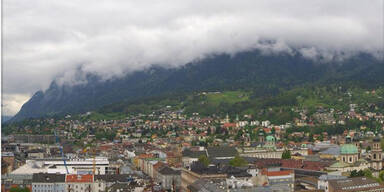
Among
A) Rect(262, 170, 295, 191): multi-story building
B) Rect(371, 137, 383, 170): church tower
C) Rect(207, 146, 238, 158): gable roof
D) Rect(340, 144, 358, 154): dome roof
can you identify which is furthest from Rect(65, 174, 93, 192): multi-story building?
Rect(371, 137, 383, 170): church tower

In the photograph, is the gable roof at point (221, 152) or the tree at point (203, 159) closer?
the tree at point (203, 159)

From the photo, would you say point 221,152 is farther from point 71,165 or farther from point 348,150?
point 71,165

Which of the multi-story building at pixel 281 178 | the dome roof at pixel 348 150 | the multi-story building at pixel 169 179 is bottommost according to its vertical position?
the multi-story building at pixel 169 179

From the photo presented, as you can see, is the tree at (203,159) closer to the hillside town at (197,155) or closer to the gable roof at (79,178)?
the hillside town at (197,155)

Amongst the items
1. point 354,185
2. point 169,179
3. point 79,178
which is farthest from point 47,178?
point 354,185

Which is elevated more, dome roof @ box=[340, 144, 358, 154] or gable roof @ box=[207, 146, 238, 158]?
dome roof @ box=[340, 144, 358, 154]

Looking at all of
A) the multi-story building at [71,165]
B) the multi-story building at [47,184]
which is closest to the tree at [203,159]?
the multi-story building at [71,165]

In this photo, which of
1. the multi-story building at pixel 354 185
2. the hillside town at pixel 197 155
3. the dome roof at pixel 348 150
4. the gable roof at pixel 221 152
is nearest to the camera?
the multi-story building at pixel 354 185

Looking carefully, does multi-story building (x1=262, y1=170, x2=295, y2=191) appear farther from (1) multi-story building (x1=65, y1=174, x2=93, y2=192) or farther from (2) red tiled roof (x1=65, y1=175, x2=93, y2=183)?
(2) red tiled roof (x1=65, y1=175, x2=93, y2=183)
